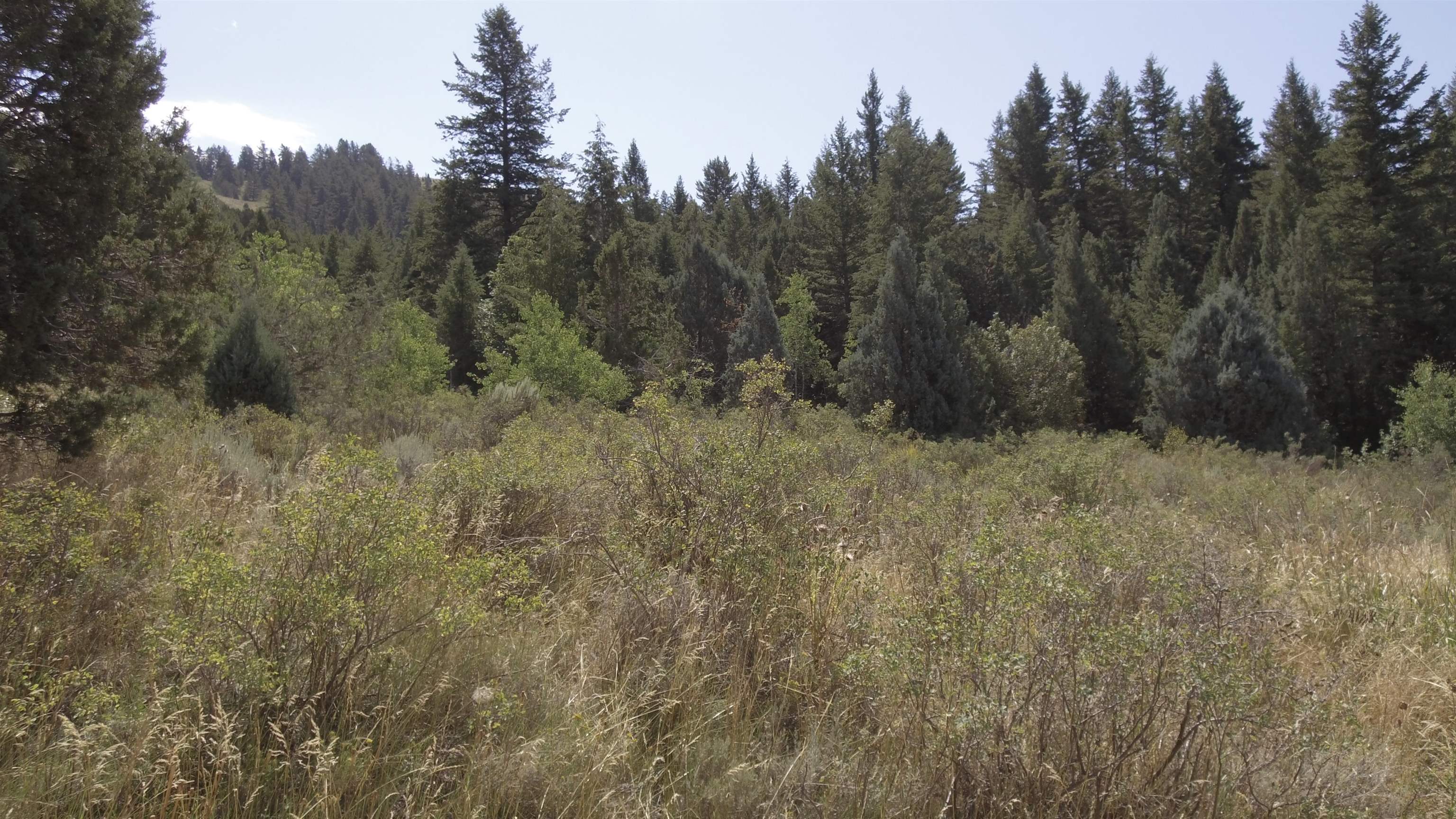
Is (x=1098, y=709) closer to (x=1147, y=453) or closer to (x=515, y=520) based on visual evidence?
(x=515, y=520)

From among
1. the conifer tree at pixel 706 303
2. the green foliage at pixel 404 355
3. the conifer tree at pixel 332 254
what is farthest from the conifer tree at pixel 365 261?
the conifer tree at pixel 706 303

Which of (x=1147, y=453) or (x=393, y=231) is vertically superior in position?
(x=393, y=231)

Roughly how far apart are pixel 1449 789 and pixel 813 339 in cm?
2784

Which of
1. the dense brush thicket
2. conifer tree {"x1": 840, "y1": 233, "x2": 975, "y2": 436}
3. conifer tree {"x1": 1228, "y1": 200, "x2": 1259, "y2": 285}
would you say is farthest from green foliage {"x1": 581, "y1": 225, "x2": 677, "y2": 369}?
conifer tree {"x1": 1228, "y1": 200, "x2": 1259, "y2": 285}

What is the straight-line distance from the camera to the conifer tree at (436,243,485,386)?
107 feet

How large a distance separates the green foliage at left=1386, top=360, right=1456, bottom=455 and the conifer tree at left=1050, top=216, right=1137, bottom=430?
27.8 feet

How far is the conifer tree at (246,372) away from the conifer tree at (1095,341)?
25912 mm

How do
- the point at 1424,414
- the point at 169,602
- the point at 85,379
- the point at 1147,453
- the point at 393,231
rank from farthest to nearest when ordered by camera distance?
the point at 393,231, the point at 1424,414, the point at 1147,453, the point at 85,379, the point at 169,602

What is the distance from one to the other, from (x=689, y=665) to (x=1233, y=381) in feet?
81.2

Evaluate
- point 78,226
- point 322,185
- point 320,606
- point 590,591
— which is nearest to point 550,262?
point 78,226

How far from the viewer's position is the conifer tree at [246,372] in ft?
39.3

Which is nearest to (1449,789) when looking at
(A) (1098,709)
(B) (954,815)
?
(A) (1098,709)

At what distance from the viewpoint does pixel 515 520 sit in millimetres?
5344

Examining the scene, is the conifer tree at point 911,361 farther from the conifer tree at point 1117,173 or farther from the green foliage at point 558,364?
the conifer tree at point 1117,173
